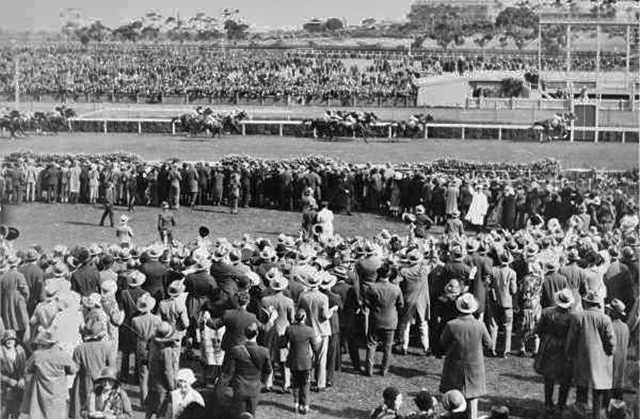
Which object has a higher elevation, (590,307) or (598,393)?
(590,307)

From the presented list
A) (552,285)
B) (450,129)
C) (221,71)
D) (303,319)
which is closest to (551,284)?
(552,285)

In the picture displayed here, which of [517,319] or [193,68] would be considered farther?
[193,68]

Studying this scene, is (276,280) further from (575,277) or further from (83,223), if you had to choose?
(83,223)

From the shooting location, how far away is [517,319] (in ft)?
45.0

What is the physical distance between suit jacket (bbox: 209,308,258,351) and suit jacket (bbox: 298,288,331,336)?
0.78 metres

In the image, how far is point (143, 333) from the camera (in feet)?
34.6

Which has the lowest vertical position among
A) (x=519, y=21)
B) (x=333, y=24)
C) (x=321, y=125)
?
(x=321, y=125)

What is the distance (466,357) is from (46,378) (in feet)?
12.9

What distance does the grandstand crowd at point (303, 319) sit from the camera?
9.42 m

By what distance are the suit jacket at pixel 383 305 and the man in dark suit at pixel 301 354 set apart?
3.96 feet

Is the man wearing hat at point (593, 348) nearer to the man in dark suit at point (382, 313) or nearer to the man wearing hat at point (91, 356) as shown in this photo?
the man in dark suit at point (382, 313)

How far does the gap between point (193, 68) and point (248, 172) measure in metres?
36.2

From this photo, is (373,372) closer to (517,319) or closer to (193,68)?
(517,319)

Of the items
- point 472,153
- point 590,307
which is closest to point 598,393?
point 590,307
